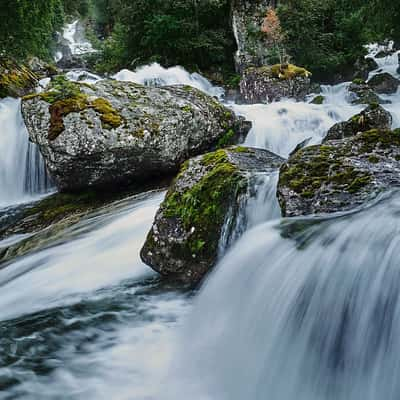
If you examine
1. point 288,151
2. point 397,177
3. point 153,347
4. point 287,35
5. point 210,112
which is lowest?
point 153,347

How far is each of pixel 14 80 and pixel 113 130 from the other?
21.5 ft

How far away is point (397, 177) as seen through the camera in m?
3.04

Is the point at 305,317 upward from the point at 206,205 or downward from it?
downward

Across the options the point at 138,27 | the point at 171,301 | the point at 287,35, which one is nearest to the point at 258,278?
the point at 171,301

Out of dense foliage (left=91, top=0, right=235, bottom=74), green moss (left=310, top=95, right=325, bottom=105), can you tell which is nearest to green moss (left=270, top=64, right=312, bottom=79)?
green moss (left=310, top=95, right=325, bottom=105)

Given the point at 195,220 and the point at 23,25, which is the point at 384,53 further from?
the point at 195,220

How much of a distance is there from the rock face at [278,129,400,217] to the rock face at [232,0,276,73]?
13810mm

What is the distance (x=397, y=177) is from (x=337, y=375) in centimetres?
181

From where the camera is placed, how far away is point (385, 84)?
554 inches

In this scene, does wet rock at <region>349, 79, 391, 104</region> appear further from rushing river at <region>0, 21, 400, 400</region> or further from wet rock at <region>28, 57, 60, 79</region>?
wet rock at <region>28, 57, 60, 79</region>

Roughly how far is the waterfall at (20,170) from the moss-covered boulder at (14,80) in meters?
2.55

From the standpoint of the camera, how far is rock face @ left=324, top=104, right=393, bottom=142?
20.6 feet

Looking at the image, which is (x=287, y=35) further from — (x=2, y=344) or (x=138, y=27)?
(x=2, y=344)

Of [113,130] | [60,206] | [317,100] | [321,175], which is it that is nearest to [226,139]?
[113,130]
